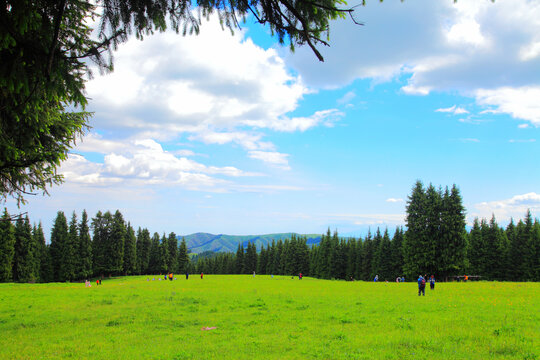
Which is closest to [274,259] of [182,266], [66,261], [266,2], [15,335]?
[182,266]

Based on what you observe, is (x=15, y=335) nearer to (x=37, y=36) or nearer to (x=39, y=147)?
(x=39, y=147)

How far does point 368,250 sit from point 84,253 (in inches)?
2850

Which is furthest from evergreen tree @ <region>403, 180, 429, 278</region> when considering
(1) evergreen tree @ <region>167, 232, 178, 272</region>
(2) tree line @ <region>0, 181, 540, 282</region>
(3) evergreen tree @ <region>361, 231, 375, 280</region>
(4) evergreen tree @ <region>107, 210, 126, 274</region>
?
(1) evergreen tree @ <region>167, 232, 178, 272</region>

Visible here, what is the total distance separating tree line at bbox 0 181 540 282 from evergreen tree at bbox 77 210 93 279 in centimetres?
21

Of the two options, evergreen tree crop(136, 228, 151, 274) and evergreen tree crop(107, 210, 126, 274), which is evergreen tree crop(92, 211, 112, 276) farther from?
evergreen tree crop(136, 228, 151, 274)

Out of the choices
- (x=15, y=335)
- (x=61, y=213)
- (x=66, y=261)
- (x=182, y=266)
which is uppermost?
(x=61, y=213)

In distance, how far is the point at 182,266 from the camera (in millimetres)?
105938

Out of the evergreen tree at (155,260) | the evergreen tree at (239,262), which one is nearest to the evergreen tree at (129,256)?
the evergreen tree at (155,260)

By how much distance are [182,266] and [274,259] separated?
34.6 m

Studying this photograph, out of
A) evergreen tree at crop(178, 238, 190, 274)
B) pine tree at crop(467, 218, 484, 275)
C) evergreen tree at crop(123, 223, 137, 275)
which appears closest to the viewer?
pine tree at crop(467, 218, 484, 275)

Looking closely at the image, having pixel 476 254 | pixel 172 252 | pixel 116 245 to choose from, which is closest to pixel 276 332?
pixel 476 254

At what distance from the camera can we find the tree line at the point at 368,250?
54625 mm

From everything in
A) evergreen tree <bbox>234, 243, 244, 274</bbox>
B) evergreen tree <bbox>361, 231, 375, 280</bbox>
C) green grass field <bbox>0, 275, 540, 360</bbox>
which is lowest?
evergreen tree <bbox>234, 243, 244, 274</bbox>

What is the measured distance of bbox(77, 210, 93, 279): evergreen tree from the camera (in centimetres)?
Result: 7319
